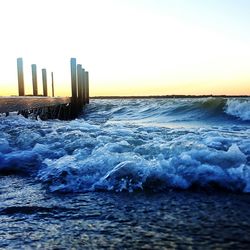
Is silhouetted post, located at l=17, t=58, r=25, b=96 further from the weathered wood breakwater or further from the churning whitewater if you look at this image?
the churning whitewater

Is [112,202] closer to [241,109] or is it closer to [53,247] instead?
[53,247]

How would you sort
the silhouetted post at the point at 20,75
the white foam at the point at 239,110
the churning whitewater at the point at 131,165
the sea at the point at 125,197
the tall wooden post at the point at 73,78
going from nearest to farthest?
the sea at the point at 125,197 < the churning whitewater at the point at 131,165 < the silhouetted post at the point at 20,75 < the white foam at the point at 239,110 < the tall wooden post at the point at 73,78

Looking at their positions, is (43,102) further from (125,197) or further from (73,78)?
(73,78)

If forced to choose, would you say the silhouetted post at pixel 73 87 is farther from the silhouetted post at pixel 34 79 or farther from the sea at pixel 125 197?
the sea at pixel 125 197

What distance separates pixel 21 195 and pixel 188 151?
1.96 metres

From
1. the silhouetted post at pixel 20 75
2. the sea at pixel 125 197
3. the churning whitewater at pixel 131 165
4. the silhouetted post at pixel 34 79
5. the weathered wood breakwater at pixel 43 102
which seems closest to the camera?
the sea at pixel 125 197

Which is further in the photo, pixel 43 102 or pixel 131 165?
pixel 43 102

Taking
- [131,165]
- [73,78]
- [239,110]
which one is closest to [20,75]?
[73,78]

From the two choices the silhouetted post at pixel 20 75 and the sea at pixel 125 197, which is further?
the silhouetted post at pixel 20 75

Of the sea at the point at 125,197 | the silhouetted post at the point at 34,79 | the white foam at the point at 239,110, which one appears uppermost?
the silhouetted post at the point at 34,79

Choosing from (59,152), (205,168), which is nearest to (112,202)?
(205,168)

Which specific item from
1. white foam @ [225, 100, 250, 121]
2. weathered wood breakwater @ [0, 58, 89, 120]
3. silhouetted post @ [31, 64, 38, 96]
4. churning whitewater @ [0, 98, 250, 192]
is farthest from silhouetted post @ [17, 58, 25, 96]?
churning whitewater @ [0, 98, 250, 192]

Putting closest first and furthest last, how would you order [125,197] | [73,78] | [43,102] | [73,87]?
[125,197]
[43,102]
[73,78]
[73,87]

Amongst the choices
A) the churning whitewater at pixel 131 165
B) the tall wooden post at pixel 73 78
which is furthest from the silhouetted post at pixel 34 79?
the churning whitewater at pixel 131 165
